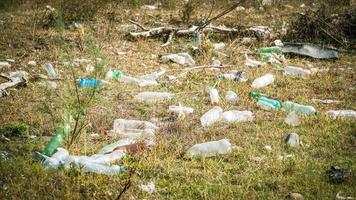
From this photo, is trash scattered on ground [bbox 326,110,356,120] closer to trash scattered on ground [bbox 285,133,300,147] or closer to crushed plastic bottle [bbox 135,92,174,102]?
trash scattered on ground [bbox 285,133,300,147]

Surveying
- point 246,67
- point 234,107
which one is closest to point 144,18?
point 246,67

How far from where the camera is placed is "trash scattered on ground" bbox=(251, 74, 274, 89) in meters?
4.48

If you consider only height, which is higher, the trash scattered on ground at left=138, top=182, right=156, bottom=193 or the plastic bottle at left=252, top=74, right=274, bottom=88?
the trash scattered on ground at left=138, top=182, right=156, bottom=193

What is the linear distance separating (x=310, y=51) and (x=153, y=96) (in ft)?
8.17

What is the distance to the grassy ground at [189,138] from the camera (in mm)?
2436

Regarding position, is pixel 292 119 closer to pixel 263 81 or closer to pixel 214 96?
pixel 214 96

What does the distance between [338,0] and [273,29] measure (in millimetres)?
2907

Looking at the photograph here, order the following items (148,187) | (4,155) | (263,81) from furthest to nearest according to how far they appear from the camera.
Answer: (263,81) < (4,155) < (148,187)

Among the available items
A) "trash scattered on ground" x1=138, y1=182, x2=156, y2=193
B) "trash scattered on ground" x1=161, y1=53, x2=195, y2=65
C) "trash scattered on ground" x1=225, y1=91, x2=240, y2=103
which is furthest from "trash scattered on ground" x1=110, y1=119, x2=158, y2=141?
"trash scattered on ground" x1=161, y1=53, x2=195, y2=65

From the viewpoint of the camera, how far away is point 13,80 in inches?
168

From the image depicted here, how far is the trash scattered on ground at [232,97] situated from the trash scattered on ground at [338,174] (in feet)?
4.79

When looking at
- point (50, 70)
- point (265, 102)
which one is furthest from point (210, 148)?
point (50, 70)

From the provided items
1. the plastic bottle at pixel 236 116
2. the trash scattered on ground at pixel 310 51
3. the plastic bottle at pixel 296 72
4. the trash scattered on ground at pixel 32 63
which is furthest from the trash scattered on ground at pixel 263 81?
the trash scattered on ground at pixel 32 63

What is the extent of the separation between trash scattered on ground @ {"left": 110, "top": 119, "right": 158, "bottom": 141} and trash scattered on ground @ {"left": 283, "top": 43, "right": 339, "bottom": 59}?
116 inches
